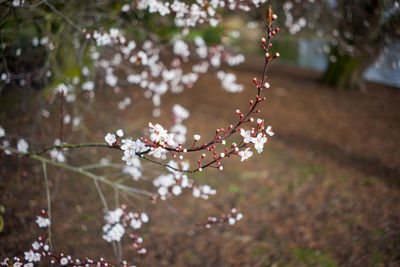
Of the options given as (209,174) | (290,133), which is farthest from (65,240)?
(290,133)

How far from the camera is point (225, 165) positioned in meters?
4.51

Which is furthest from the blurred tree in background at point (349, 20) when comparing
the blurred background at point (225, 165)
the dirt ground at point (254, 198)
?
the dirt ground at point (254, 198)

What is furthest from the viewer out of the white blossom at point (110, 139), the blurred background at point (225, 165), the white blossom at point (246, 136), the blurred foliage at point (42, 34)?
the blurred background at point (225, 165)

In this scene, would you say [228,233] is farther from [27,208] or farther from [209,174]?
[27,208]

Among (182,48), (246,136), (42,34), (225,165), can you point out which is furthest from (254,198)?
(42,34)

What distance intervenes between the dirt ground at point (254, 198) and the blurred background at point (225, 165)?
2cm

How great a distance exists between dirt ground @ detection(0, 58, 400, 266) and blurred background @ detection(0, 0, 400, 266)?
16mm

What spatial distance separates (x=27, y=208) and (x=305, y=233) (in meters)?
2.98

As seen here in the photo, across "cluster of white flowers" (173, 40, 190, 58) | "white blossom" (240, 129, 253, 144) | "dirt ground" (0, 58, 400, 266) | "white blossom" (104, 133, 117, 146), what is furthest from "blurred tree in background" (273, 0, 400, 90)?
"white blossom" (104, 133, 117, 146)

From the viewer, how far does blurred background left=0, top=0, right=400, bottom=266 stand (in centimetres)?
288

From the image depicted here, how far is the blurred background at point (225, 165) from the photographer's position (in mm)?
2881

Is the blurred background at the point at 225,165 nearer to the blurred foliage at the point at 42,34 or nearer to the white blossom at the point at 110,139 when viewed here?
the blurred foliage at the point at 42,34

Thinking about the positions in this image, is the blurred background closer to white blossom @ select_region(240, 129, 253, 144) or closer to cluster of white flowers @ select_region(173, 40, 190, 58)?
cluster of white flowers @ select_region(173, 40, 190, 58)

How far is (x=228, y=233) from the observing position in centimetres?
328
